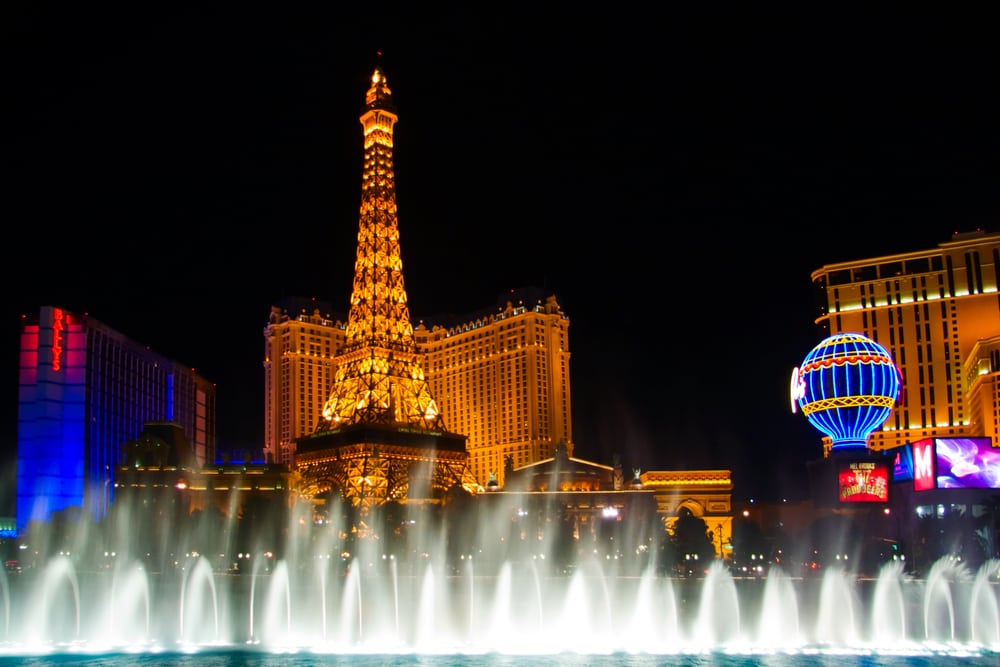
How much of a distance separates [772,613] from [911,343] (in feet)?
242

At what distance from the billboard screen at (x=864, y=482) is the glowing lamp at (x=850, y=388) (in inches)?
143

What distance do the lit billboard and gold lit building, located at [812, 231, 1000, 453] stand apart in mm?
35295

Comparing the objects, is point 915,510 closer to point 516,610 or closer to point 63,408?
point 516,610

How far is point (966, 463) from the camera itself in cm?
6688

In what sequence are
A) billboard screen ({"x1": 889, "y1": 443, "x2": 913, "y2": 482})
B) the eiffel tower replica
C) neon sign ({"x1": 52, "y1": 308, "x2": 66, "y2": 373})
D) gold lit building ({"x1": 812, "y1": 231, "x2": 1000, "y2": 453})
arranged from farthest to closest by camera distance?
gold lit building ({"x1": 812, "y1": 231, "x2": 1000, "y2": 453}) → neon sign ({"x1": 52, "y1": 308, "x2": 66, "y2": 373}) → the eiffel tower replica → billboard screen ({"x1": 889, "y1": 443, "x2": 913, "y2": 482})

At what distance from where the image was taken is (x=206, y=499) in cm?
9331

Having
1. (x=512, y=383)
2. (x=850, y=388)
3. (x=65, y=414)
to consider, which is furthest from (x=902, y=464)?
(x=65, y=414)

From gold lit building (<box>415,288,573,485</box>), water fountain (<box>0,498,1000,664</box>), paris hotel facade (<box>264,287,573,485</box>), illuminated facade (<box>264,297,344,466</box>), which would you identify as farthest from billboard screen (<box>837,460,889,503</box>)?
illuminated facade (<box>264,297,344,466</box>)

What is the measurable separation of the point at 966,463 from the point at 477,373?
65.3 meters

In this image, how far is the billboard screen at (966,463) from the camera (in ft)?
218

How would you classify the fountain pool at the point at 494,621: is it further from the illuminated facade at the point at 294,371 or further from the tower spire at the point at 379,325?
the illuminated facade at the point at 294,371

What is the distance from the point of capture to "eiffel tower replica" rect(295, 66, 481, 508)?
87.9 metres

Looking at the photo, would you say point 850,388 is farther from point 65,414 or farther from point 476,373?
point 65,414

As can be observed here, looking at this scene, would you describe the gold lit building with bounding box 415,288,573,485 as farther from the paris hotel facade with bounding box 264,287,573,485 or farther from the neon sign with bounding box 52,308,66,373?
the neon sign with bounding box 52,308,66,373
